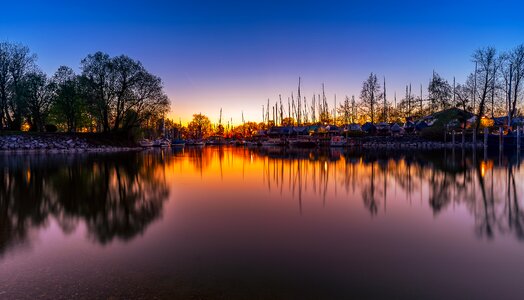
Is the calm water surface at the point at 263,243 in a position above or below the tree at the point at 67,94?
below

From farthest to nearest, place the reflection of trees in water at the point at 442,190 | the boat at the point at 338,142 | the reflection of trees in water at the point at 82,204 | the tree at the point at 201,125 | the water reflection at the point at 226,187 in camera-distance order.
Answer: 1. the tree at the point at 201,125
2. the boat at the point at 338,142
3. the reflection of trees in water at the point at 442,190
4. the water reflection at the point at 226,187
5. the reflection of trees in water at the point at 82,204

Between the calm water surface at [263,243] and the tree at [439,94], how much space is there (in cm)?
6344

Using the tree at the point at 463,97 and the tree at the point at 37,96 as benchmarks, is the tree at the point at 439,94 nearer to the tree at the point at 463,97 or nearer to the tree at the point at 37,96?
the tree at the point at 463,97

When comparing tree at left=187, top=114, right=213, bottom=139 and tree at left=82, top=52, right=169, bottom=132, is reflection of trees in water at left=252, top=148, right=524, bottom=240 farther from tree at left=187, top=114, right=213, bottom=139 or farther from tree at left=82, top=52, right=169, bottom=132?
tree at left=187, top=114, right=213, bottom=139

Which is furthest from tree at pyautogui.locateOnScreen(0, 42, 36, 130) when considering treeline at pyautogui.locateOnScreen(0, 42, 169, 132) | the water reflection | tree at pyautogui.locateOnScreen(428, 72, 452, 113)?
tree at pyautogui.locateOnScreen(428, 72, 452, 113)

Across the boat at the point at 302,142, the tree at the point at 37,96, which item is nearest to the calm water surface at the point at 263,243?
the tree at the point at 37,96

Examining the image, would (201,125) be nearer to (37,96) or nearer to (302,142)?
(302,142)

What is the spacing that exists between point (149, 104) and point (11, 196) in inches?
2029

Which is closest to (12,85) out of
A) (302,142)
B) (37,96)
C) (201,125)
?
(37,96)

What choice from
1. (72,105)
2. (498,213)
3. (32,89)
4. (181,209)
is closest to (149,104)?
(72,105)

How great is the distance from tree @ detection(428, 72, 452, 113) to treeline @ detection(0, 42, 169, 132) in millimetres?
55768

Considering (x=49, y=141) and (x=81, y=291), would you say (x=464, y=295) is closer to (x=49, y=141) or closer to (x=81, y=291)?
(x=81, y=291)

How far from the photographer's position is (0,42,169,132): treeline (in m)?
59.5

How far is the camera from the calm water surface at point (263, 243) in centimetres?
559
